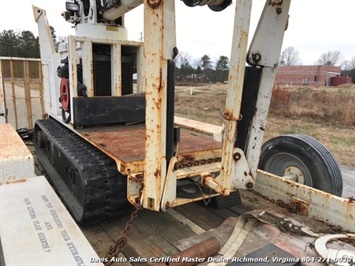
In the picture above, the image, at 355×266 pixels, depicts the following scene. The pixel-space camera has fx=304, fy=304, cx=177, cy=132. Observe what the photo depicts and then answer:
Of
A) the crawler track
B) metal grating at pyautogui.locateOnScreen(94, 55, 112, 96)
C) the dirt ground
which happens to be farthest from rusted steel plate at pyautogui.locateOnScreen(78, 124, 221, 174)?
the dirt ground

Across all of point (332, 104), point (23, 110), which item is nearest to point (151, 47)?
point (23, 110)

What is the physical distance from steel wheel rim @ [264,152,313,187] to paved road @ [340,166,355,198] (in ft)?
7.30

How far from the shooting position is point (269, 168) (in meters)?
3.98

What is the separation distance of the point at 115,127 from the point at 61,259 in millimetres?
2592

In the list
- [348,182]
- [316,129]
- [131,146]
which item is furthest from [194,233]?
[316,129]

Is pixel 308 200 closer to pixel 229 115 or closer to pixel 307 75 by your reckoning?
pixel 229 115

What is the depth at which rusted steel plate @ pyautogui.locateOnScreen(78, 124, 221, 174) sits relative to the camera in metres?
2.72

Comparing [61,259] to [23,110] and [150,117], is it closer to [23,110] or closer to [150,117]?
[150,117]

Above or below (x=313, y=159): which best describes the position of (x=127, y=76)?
above

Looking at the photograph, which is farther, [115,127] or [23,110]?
[23,110]

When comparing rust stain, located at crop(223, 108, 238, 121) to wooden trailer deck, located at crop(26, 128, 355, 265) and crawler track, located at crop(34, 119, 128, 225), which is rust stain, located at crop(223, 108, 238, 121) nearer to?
wooden trailer deck, located at crop(26, 128, 355, 265)

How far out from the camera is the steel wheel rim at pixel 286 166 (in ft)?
11.6

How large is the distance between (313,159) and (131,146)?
200cm

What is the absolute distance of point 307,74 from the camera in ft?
186
